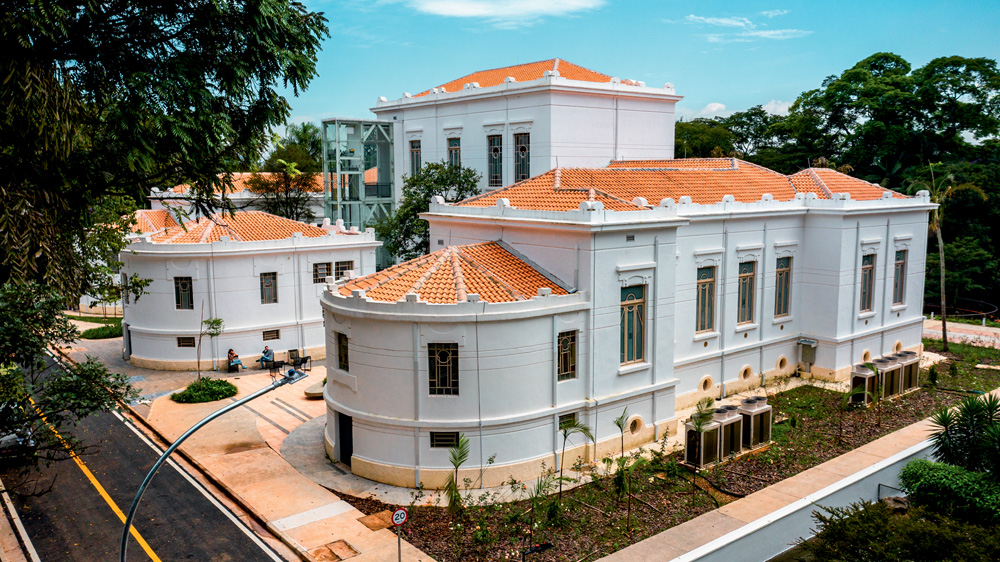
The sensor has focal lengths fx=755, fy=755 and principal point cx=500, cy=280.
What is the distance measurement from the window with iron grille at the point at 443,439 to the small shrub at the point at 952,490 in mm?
13527

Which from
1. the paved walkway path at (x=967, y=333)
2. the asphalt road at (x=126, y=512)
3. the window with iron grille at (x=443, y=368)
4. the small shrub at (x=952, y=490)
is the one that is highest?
the window with iron grille at (x=443, y=368)

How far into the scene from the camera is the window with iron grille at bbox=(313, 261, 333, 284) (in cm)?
3798

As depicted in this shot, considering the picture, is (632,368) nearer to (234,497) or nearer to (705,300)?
(705,300)

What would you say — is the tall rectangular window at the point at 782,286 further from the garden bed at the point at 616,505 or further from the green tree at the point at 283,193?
the green tree at the point at 283,193

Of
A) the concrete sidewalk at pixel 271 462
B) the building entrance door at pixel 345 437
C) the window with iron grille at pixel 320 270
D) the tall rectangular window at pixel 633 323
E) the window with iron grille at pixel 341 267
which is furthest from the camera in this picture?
the window with iron grille at pixel 341 267

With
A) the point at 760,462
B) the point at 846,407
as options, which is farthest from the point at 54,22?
the point at 846,407

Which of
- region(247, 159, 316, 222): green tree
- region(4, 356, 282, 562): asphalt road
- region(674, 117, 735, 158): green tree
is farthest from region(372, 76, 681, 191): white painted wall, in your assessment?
region(674, 117, 735, 158): green tree

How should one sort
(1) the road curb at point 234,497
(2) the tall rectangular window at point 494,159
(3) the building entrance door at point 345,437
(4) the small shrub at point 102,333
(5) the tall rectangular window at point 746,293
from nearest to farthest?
(1) the road curb at point 234,497, (3) the building entrance door at point 345,437, (5) the tall rectangular window at point 746,293, (2) the tall rectangular window at point 494,159, (4) the small shrub at point 102,333

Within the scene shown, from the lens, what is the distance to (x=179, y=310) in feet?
116

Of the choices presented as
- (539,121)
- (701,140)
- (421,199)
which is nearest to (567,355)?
(539,121)

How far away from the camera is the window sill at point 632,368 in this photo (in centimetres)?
2505

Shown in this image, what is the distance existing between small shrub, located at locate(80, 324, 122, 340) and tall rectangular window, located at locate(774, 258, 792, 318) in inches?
1437

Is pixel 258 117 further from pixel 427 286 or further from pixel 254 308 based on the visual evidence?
pixel 254 308

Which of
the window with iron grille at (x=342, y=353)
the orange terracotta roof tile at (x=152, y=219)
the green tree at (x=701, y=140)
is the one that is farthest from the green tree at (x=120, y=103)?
the green tree at (x=701, y=140)
